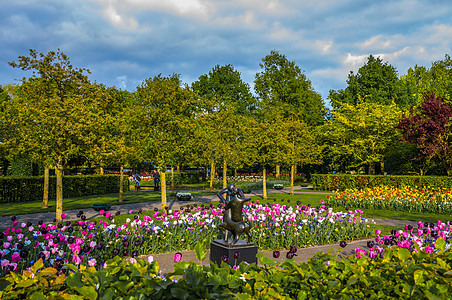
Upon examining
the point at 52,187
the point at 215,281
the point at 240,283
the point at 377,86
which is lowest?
the point at 52,187

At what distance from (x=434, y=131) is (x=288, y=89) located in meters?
26.3

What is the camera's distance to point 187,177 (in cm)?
3462

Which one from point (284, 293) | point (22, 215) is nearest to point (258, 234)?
point (284, 293)

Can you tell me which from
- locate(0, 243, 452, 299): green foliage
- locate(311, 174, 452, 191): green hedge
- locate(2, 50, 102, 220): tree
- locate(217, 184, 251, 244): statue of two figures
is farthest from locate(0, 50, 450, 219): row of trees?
locate(0, 243, 452, 299): green foliage

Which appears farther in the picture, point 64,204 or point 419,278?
point 64,204

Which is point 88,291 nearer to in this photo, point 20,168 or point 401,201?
point 401,201

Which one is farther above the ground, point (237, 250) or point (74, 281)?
point (74, 281)

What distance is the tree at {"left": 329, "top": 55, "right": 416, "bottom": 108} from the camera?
37469 millimetres

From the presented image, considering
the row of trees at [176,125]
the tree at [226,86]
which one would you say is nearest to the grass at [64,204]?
the row of trees at [176,125]

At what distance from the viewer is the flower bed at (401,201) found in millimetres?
13875

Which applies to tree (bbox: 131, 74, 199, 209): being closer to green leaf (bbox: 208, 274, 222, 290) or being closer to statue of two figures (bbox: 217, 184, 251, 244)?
statue of two figures (bbox: 217, 184, 251, 244)

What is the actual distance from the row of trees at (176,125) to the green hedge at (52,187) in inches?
103

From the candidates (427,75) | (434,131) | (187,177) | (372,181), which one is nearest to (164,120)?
(372,181)

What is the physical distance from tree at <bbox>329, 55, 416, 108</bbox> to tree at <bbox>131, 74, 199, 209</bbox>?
2802 cm
